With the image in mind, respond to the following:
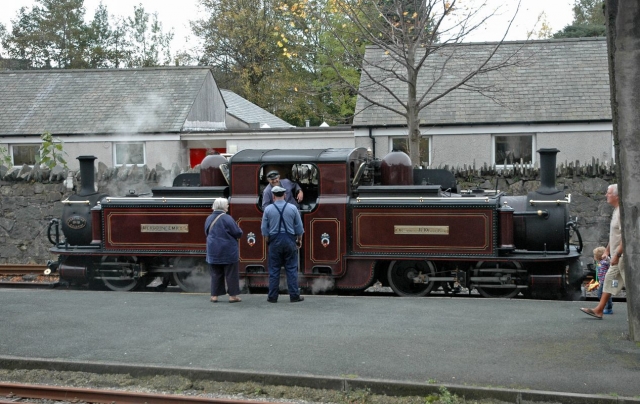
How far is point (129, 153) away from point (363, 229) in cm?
1412

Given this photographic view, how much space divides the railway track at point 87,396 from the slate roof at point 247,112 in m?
27.4

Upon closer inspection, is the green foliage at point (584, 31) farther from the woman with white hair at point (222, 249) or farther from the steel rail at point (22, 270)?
the woman with white hair at point (222, 249)

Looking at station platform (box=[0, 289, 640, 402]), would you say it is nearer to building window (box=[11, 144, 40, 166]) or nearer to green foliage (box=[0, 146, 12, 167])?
green foliage (box=[0, 146, 12, 167])

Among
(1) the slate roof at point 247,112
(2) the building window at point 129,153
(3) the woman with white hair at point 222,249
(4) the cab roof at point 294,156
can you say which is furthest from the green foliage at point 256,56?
(3) the woman with white hair at point 222,249

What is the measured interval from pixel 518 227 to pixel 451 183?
5.64ft

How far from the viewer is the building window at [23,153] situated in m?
23.8

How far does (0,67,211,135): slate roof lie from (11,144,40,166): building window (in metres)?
0.57

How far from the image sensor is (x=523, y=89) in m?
20.5

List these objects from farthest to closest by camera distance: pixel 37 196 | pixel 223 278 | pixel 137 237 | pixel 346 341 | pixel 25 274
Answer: pixel 37 196, pixel 25 274, pixel 137 237, pixel 223 278, pixel 346 341

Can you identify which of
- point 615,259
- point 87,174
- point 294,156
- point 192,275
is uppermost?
point 294,156

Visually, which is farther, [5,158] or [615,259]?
[5,158]

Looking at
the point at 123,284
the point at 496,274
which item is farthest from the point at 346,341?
the point at 123,284

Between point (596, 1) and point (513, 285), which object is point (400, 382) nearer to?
point (513, 285)

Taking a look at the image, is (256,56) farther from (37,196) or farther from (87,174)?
(87,174)
